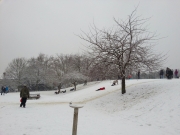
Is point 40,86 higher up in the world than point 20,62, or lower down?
lower down

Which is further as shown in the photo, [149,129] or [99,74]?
[99,74]

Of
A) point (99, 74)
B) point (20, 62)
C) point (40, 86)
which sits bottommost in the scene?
point (40, 86)

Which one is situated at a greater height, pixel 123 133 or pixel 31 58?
pixel 31 58

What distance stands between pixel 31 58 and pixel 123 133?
67.9 meters

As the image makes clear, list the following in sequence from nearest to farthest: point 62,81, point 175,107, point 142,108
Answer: point 175,107 → point 142,108 → point 62,81

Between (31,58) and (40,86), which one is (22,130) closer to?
(40,86)

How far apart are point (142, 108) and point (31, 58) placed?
6473 cm

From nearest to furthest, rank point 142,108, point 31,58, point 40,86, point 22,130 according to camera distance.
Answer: point 22,130
point 142,108
point 40,86
point 31,58

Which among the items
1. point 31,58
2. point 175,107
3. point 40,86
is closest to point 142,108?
point 175,107

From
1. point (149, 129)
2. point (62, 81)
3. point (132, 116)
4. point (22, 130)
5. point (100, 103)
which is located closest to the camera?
point (22, 130)

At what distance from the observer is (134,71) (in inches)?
647

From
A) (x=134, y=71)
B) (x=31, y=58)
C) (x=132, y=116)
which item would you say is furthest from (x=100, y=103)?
(x=31, y=58)

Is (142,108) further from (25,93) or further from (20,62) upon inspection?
(20,62)

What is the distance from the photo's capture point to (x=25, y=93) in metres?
12.9
